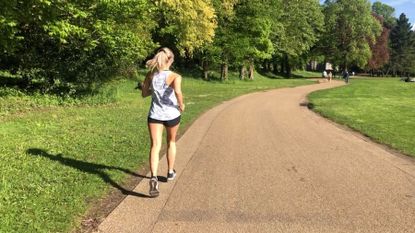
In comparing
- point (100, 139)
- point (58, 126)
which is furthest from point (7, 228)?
point (58, 126)

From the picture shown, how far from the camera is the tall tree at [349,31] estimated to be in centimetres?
8431

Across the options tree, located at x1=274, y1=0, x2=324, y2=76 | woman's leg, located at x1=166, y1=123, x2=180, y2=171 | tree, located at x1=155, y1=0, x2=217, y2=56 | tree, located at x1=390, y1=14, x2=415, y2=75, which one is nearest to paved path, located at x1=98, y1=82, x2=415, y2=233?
woman's leg, located at x1=166, y1=123, x2=180, y2=171

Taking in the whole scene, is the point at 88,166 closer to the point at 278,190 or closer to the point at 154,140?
the point at 154,140

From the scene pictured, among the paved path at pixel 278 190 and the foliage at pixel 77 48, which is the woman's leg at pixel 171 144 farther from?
the foliage at pixel 77 48

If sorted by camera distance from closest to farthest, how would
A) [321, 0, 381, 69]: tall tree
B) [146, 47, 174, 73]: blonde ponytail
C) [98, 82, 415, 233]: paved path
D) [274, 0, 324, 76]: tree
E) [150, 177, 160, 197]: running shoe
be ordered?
[98, 82, 415, 233]: paved path, [150, 177, 160, 197]: running shoe, [146, 47, 174, 73]: blonde ponytail, [274, 0, 324, 76]: tree, [321, 0, 381, 69]: tall tree

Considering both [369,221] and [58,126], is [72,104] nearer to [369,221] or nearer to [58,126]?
[58,126]

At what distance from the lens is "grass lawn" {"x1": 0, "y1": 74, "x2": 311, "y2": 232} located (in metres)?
5.75

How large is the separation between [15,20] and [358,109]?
49.0 feet

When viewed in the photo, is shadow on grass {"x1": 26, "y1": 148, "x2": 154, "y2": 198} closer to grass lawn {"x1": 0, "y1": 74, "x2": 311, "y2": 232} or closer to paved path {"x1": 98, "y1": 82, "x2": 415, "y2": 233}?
grass lawn {"x1": 0, "y1": 74, "x2": 311, "y2": 232}

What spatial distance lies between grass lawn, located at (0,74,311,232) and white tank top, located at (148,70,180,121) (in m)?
1.27

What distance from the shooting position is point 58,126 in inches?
509

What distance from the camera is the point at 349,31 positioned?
8488 centimetres

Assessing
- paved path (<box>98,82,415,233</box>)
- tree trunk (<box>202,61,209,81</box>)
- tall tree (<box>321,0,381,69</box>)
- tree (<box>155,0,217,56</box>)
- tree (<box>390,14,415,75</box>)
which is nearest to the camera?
paved path (<box>98,82,415,233</box>)

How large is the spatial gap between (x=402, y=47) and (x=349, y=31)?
118 ft
